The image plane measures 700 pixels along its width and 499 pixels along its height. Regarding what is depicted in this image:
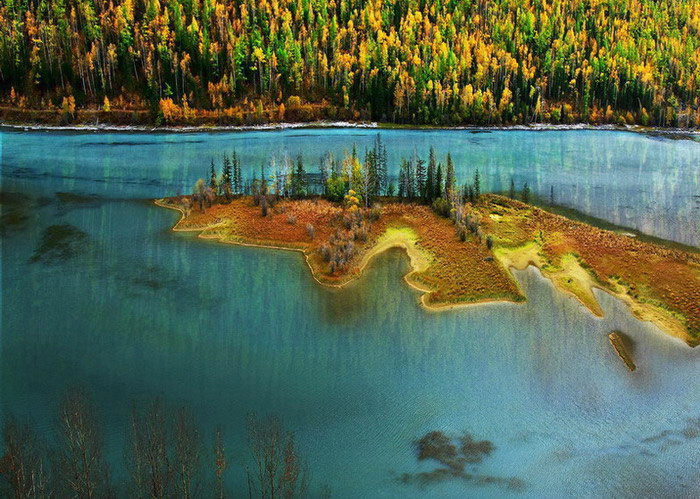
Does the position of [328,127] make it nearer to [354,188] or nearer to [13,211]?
[354,188]

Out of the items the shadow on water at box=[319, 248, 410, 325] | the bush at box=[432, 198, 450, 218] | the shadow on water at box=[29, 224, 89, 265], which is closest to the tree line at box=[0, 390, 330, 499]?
the shadow on water at box=[319, 248, 410, 325]

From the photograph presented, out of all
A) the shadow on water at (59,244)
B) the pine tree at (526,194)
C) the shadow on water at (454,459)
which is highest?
the pine tree at (526,194)

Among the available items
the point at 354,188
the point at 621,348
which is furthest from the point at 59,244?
the point at 621,348

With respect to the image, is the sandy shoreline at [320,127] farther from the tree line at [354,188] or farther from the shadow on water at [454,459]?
the shadow on water at [454,459]

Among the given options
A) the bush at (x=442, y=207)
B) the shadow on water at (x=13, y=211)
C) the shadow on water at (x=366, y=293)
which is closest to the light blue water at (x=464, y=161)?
the shadow on water at (x=13, y=211)

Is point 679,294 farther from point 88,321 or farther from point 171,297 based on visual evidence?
point 88,321

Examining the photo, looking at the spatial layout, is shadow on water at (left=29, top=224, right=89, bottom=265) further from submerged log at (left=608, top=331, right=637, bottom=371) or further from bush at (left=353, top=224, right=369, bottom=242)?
submerged log at (left=608, top=331, right=637, bottom=371)

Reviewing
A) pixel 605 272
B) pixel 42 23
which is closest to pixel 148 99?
pixel 42 23
